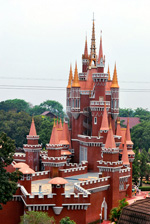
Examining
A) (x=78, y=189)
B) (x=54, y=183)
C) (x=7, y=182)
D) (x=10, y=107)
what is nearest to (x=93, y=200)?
(x=78, y=189)

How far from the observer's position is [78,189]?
131ft

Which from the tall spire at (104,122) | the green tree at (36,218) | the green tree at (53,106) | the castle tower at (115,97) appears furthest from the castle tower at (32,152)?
the green tree at (53,106)

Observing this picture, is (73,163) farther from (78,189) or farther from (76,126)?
(78,189)

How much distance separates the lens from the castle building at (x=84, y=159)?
37.9m

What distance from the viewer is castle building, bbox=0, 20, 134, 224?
37906 millimetres

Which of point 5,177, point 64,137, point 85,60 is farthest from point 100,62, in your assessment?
point 5,177

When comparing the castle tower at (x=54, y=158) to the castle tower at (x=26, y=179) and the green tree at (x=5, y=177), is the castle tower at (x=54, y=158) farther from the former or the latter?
the green tree at (x=5, y=177)

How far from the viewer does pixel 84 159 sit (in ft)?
176

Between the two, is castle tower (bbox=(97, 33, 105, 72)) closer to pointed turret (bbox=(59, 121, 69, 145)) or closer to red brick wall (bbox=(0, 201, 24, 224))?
pointed turret (bbox=(59, 121, 69, 145))

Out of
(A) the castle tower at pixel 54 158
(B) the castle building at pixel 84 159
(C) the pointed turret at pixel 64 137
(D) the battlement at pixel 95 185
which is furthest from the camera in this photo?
(C) the pointed turret at pixel 64 137

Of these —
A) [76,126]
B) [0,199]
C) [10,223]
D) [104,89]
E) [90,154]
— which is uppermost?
[104,89]

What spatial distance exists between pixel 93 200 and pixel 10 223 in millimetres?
8751

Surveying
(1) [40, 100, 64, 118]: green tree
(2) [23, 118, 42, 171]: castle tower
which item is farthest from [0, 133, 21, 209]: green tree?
(1) [40, 100, 64, 118]: green tree

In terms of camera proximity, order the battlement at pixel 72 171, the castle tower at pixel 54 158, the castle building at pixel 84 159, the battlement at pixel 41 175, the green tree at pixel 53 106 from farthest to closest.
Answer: the green tree at pixel 53 106 → the battlement at pixel 72 171 → the castle tower at pixel 54 158 → the battlement at pixel 41 175 → the castle building at pixel 84 159
